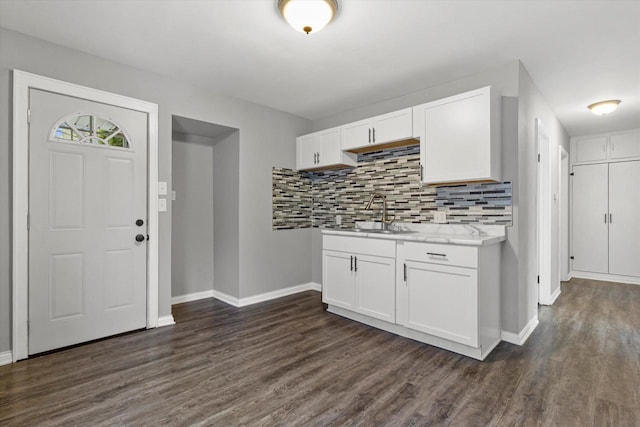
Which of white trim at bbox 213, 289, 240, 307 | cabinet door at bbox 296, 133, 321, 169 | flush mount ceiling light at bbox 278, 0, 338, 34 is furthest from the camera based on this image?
cabinet door at bbox 296, 133, 321, 169

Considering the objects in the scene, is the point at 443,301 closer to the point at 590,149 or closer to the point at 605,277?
the point at 605,277

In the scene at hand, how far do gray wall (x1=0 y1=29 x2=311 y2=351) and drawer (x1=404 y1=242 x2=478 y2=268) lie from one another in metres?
1.98

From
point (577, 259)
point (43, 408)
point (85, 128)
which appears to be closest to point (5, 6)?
point (85, 128)

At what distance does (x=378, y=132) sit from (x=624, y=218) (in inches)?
178

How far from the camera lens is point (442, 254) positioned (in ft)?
8.53

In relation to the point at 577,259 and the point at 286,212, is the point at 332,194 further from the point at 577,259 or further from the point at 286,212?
the point at 577,259

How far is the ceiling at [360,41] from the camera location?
213 centimetres

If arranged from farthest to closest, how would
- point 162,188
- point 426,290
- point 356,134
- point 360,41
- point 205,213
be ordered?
1. point 205,213
2. point 356,134
3. point 162,188
4. point 426,290
5. point 360,41

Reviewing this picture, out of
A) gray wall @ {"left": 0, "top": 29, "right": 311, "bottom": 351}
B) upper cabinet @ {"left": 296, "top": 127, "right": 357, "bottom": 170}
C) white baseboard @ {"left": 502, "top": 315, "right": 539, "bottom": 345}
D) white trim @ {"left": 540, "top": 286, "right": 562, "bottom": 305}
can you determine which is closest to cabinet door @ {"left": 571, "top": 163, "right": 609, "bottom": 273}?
white trim @ {"left": 540, "top": 286, "right": 562, "bottom": 305}

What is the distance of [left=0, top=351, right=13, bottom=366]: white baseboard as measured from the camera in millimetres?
2357

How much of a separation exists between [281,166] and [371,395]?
3042mm

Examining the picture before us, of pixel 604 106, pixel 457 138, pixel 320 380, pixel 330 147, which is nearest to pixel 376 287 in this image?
pixel 320 380

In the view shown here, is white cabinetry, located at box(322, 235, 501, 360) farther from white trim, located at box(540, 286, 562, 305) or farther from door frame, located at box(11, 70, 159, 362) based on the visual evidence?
door frame, located at box(11, 70, 159, 362)

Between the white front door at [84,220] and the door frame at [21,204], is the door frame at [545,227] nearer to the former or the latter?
the white front door at [84,220]
